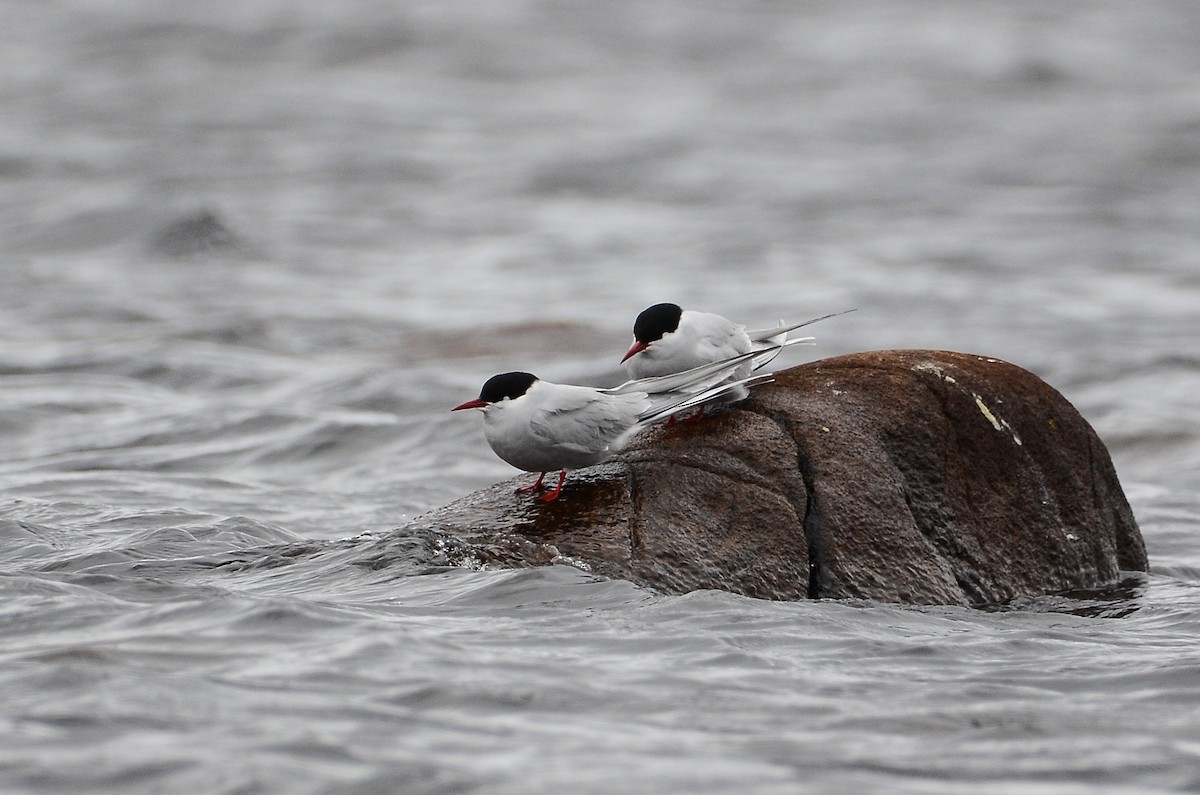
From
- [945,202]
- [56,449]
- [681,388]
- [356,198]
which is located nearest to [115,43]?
[356,198]

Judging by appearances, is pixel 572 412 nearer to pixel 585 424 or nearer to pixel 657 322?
pixel 585 424

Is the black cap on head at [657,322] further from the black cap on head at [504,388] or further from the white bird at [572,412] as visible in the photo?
the black cap on head at [504,388]

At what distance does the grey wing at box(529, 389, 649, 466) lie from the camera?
613cm

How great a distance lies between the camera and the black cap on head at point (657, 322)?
259 inches

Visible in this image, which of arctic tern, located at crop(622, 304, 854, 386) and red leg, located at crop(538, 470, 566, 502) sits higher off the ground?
arctic tern, located at crop(622, 304, 854, 386)

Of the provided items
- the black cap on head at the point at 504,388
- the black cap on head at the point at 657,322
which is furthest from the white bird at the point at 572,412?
the black cap on head at the point at 657,322

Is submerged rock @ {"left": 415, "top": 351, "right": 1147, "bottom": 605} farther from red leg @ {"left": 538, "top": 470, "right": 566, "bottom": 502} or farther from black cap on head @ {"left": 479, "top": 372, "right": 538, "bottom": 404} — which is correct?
black cap on head @ {"left": 479, "top": 372, "right": 538, "bottom": 404}

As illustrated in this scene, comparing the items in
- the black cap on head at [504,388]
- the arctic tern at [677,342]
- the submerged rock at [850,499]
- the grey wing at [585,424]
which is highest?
the arctic tern at [677,342]

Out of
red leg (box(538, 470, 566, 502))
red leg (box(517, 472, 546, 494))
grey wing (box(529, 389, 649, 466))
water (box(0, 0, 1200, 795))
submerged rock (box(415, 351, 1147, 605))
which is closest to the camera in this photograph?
water (box(0, 0, 1200, 795))

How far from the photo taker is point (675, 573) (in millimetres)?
6121

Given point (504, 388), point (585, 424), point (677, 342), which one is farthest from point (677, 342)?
point (504, 388)

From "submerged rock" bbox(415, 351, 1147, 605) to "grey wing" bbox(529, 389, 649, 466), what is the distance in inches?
9.7

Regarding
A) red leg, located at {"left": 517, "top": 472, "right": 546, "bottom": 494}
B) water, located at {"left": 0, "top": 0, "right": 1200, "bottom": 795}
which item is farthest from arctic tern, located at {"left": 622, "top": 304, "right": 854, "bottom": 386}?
water, located at {"left": 0, "top": 0, "right": 1200, "bottom": 795}

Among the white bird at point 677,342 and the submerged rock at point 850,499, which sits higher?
the white bird at point 677,342
